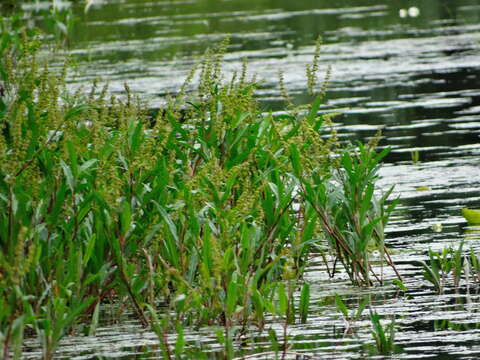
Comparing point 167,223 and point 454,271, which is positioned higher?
point 167,223

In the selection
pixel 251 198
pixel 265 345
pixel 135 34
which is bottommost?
pixel 135 34

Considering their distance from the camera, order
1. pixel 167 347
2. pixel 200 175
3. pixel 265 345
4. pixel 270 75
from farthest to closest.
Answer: pixel 270 75 < pixel 200 175 < pixel 265 345 < pixel 167 347

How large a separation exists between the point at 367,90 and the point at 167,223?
10.6 meters

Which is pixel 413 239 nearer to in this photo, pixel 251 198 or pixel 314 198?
pixel 314 198

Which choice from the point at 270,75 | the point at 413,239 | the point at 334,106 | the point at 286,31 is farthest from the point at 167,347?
the point at 286,31

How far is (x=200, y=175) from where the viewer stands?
6.65 meters

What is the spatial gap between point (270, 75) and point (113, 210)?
12940 mm

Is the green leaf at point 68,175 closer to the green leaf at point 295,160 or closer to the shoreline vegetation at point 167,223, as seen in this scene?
the shoreline vegetation at point 167,223

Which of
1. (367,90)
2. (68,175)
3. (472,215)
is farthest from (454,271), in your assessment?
(367,90)

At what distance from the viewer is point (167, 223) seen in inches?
248

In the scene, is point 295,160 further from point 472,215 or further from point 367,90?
point 367,90

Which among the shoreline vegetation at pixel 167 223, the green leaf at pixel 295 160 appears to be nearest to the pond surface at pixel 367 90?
the shoreline vegetation at pixel 167 223

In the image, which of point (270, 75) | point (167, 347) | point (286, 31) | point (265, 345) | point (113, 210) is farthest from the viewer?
point (286, 31)

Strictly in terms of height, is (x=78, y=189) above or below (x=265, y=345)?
above
